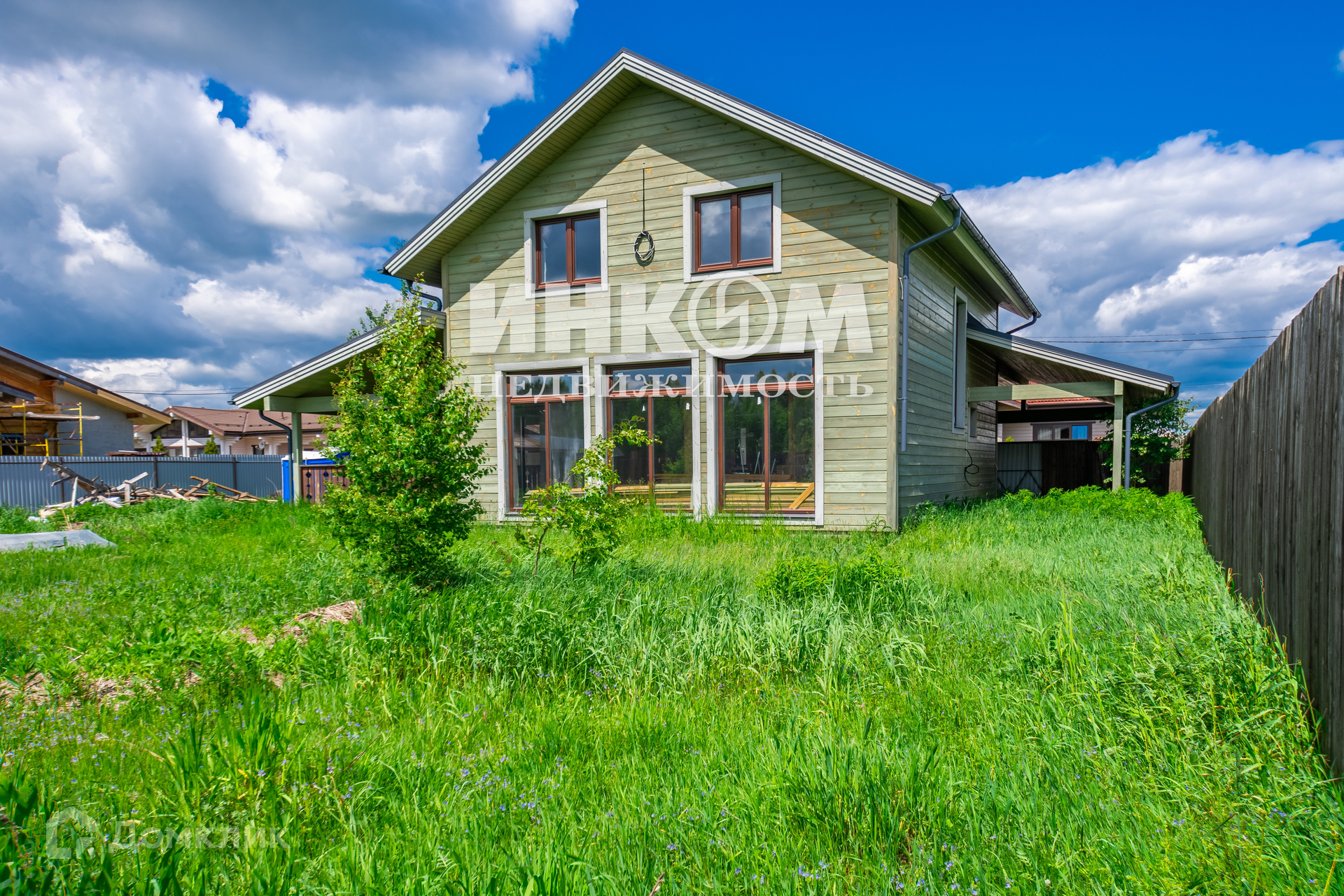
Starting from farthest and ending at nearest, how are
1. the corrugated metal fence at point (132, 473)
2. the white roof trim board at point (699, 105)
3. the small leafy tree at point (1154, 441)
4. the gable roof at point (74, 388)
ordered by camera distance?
the gable roof at point (74, 388), the corrugated metal fence at point (132, 473), the small leafy tree at point (1154, 441), the white roof trim board at point (699, 105)

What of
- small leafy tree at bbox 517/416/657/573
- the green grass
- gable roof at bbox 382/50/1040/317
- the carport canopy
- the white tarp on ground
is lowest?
the white tarp on ground

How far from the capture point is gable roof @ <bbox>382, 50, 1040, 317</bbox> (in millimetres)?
9844

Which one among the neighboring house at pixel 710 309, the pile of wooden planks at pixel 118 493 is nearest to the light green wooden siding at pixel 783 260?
the neighboring house at pixel 710 309

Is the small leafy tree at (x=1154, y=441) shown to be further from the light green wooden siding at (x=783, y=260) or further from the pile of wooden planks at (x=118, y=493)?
the pile of wooden planks at (x=118, y=493)

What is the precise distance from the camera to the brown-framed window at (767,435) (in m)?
10.7

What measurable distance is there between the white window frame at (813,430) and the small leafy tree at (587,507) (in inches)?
182

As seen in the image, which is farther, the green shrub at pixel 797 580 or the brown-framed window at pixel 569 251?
the brown-framed window at pixel 569 251

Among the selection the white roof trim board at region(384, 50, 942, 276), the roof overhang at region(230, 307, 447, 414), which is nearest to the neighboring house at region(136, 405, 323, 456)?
the roof overhang at region(230, 307, 447, 414)

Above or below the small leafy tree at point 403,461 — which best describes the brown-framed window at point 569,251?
above

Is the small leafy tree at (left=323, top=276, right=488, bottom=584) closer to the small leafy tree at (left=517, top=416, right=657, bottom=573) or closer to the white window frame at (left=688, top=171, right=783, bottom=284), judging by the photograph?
the small leafy tree at (left=517, top=416, right=657, bottom=573)

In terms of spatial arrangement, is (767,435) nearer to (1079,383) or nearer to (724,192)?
(724,192)

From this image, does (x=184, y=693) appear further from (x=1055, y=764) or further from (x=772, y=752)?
(x=1055, y=764)

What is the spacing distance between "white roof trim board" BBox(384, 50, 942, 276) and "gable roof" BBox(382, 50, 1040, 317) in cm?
1

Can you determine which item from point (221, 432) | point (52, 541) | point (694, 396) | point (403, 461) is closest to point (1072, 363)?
point (694, 396)
